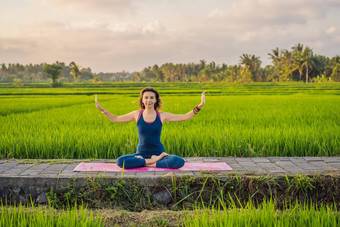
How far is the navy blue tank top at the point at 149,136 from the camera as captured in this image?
343 centimetres

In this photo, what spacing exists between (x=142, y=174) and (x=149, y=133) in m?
0.51

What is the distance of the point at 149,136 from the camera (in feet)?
11.3

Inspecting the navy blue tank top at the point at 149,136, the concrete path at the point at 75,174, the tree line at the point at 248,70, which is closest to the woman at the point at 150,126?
the navy blue tank top at the point at 149,136

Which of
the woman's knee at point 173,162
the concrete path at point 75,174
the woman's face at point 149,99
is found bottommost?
the concrete path at point 75,174

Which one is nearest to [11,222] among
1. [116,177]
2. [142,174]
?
[116,177]

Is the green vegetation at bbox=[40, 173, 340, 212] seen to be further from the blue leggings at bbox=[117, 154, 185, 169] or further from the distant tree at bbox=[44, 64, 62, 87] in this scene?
the distant tree at bbox=[44, 64, 62, 87]

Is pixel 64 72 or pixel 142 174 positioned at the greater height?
pixel 64 72

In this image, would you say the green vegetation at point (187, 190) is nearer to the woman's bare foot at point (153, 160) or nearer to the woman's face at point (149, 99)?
the woman's bare foot at point (153, 160)

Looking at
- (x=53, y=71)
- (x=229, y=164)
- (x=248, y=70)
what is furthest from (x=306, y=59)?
(x=229, y=164)

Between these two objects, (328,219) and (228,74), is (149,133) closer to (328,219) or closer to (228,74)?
(328,219)

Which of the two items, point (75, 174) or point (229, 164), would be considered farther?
point (229, 164)

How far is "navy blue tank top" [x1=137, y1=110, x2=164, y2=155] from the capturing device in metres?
3.43

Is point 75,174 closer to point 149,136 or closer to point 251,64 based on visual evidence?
point 149,136

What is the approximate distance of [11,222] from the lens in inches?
87.8
